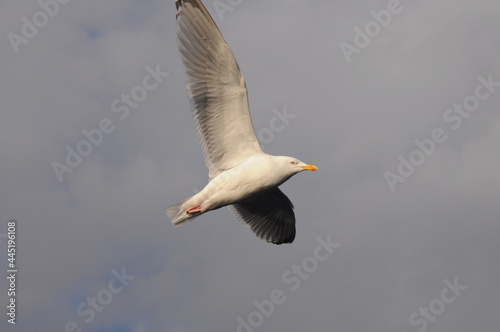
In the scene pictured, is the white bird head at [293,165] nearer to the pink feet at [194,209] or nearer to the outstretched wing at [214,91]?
the outstretched wing at [214,91]

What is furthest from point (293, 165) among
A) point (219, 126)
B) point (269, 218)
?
point (269, 218)

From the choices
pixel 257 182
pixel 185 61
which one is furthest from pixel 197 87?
pixel 257 182

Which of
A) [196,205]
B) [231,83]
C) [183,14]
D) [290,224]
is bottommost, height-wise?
[290,224]

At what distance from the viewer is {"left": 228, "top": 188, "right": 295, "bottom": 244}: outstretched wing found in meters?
25.1

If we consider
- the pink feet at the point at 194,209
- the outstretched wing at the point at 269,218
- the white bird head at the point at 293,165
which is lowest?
the outstretched wing at the point at 269,218

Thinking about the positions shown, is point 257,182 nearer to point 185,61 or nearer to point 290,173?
point 290,173

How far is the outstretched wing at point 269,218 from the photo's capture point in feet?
82.4

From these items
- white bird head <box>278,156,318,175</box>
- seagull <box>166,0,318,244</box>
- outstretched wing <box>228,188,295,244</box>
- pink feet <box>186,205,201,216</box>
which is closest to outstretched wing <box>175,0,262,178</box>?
seagull <box>166,0,318,244</box>

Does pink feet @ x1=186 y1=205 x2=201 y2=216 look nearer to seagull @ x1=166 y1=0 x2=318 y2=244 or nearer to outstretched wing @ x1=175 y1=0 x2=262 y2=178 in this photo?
seagull @ x1=166 y1=0 x2=318 y2=244

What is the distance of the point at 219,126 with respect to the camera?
870 inches

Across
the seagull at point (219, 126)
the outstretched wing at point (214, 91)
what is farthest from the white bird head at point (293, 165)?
the outstretched wing at point (214, 91)

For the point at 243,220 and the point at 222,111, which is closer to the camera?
the point at 222,111

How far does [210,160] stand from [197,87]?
1.64 m

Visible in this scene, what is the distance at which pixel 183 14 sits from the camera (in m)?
21.2
